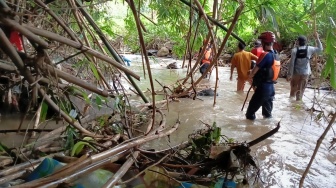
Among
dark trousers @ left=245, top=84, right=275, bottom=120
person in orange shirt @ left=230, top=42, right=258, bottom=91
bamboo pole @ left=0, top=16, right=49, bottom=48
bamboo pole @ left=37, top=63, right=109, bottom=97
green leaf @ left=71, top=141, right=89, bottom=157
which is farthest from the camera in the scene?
person in orange shirt @ left=230, top=42, right=258, bottom=91

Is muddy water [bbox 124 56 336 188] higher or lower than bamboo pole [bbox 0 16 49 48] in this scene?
lower

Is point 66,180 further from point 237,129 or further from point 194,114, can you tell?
point 194,114

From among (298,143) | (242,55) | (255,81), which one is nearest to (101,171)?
(298,143)

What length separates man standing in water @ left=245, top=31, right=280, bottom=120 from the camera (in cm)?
555

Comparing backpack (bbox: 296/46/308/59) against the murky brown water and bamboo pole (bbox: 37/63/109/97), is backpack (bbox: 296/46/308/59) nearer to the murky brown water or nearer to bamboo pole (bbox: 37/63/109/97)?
the murky brown water

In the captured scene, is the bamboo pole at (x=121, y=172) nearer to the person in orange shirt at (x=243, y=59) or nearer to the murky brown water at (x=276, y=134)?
the murky brown water at (x=276, y=134)

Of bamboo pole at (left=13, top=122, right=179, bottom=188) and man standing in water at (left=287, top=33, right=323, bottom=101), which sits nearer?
bamboo pole at (left=13, top=122, right=179, bottom=188)

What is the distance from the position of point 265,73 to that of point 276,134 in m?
1.04

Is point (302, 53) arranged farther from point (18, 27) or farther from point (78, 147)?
point (18, 27)

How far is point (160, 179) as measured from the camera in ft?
7.65

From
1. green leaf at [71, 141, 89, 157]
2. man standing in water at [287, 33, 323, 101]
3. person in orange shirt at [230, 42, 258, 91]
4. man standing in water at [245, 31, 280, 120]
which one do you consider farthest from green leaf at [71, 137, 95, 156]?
person in orange shirt at [230, 42, 258, 91]

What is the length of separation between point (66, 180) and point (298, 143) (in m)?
3.70

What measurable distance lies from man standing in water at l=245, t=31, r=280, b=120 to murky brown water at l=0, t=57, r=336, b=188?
1.26 feet

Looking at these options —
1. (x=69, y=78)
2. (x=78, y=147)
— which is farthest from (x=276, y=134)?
(x=69, y=78)
